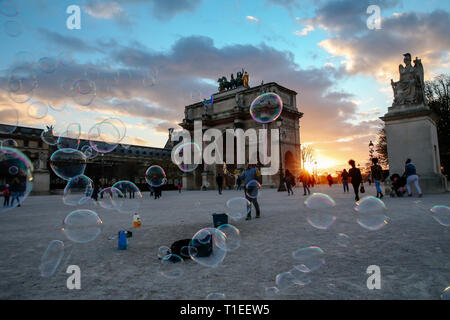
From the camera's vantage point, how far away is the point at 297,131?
1881 inches

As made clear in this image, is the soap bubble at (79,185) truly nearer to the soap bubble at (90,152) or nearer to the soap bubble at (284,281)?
the soap bubble at (90,152)

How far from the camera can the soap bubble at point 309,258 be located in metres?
3.79

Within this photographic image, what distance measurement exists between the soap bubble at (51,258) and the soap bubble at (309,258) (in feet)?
11.8

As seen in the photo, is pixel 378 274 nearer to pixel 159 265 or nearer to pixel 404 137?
pixel 159 265

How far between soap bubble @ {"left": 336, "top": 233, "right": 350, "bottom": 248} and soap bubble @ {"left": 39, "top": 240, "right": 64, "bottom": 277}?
477cm

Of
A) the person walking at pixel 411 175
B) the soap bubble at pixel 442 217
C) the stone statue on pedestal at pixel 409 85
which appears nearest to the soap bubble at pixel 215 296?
the soap bubble at pixel 442 217

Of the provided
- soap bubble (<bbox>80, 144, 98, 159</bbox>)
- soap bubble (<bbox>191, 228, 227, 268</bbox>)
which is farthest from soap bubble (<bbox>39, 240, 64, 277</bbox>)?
soap bubble (<bbox>80, 144, 98, 159</bbox>)

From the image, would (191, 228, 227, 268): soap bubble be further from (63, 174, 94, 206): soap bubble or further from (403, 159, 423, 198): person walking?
(403, 159, 423, 198): person walking

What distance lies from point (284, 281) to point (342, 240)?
2503 millimetres

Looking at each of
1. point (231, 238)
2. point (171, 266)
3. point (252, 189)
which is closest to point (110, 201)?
point (252, 189)

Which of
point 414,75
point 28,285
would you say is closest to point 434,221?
point 28,285

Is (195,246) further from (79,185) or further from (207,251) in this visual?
(79,185)
